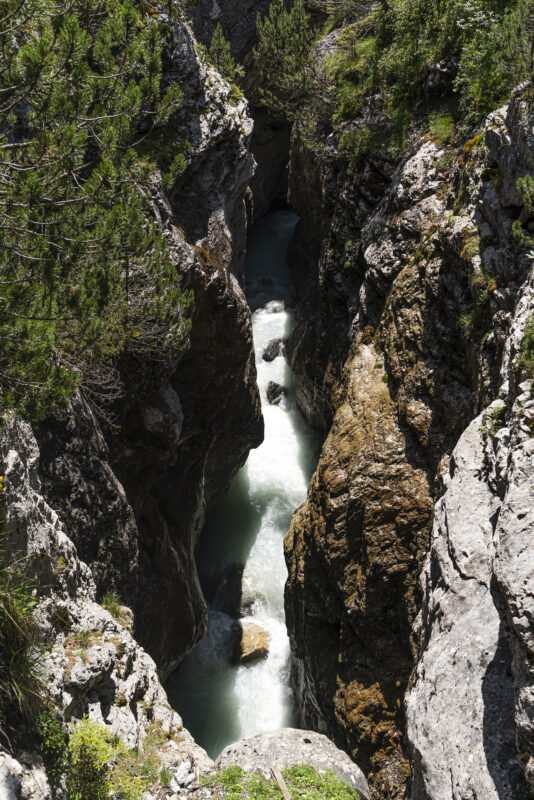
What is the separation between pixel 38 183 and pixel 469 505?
576cm

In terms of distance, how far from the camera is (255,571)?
1727 cm

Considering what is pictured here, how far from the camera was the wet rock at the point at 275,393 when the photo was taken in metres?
21.9

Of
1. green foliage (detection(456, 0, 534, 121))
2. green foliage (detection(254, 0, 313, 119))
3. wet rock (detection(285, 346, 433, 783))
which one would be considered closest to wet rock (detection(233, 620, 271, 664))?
wet rock (detection(285, 346, 433, 783))

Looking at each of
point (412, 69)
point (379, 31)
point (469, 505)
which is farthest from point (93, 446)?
point (379, 31)

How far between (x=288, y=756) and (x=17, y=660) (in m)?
4.04

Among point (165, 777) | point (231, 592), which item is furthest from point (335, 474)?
point (231, 592)

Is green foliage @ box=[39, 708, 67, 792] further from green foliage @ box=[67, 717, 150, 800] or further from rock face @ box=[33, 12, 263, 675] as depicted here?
rock face @ box=[33, 12, 263, 675]

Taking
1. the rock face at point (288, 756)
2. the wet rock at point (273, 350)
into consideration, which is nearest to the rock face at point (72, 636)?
the rock face at point (288, 756)

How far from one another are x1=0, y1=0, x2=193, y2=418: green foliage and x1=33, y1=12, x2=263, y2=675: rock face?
2489mm

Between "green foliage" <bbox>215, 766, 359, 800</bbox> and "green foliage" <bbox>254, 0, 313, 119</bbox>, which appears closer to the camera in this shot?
"green foliage" <bbox>215, 766, 359, 800</bbox>

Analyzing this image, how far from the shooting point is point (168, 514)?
13656 mm

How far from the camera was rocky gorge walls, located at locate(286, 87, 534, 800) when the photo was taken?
4.64 meters

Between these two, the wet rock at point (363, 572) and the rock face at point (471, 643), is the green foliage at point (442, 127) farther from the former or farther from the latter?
the rock face at point (471, 643)

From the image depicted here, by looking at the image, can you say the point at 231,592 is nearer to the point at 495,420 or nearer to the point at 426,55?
the point at 495,420
